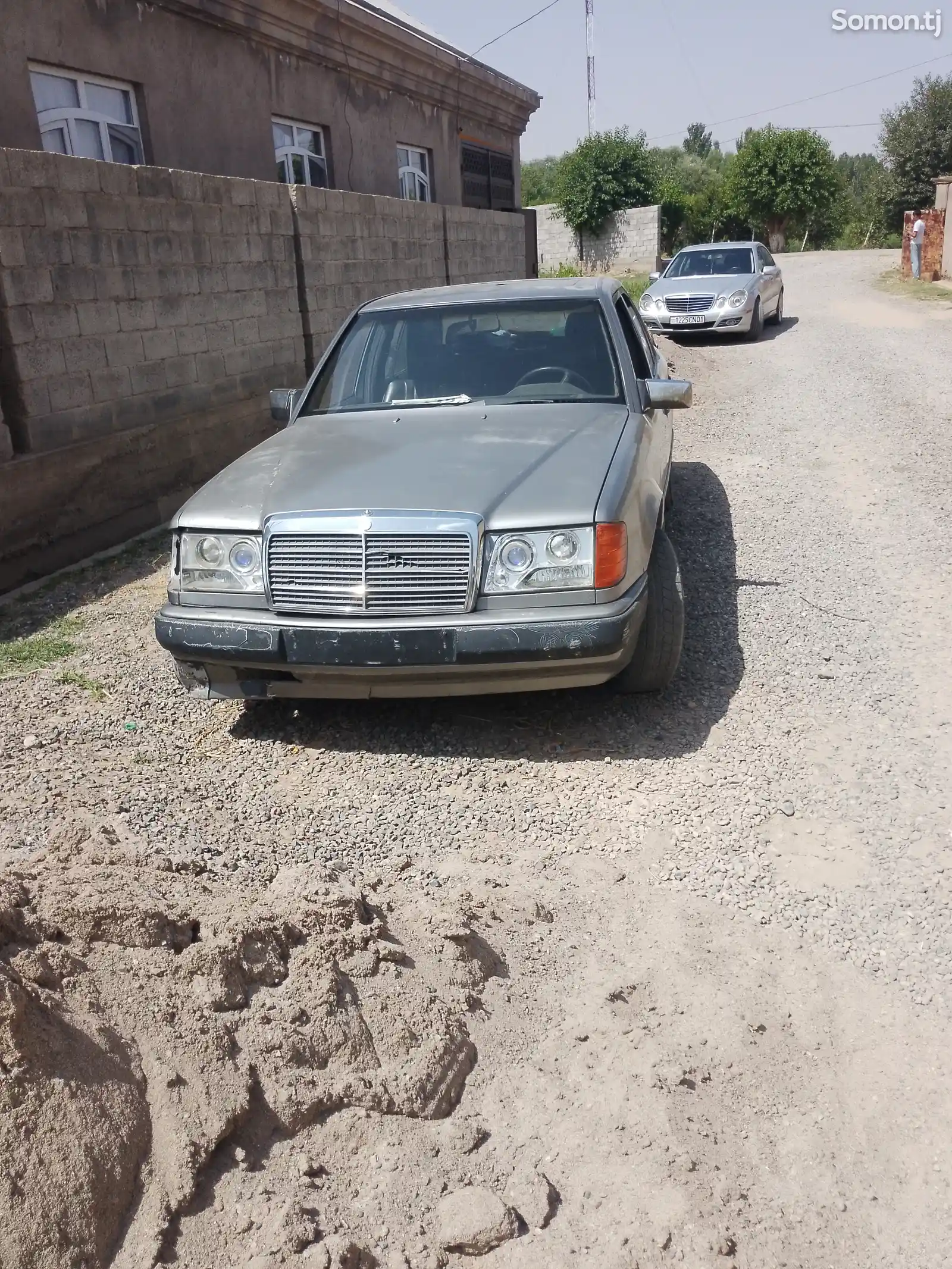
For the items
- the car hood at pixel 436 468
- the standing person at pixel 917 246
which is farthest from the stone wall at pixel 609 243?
the car hood at pixel 436 468

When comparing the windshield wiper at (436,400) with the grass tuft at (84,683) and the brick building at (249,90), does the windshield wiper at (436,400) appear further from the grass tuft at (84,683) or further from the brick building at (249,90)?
the brick building at (249,90)

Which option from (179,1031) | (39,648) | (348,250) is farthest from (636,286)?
(179,1031)

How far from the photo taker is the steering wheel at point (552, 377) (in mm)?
5031

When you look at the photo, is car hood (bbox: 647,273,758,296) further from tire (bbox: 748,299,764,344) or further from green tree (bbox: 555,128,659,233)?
green tree (bbox: 555,128,659,233)

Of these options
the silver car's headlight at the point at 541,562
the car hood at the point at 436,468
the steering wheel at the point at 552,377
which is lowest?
the silver car's headlight at the point at 541,562

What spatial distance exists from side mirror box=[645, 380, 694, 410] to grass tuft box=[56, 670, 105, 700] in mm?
2847

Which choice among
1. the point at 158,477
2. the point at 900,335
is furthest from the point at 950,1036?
the point at 900,335

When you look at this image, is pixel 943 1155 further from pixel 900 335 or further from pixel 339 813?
pixel 900 335

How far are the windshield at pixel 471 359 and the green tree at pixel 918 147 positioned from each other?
4017 cm

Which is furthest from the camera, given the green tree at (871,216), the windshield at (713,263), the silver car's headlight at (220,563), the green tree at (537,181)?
the green tree at (537,181)

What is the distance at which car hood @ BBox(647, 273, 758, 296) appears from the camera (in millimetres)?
16625

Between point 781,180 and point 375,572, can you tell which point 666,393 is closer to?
point 375,572

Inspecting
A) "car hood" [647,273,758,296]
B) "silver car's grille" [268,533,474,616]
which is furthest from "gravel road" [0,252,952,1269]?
"car hood" [647,273,758,296]

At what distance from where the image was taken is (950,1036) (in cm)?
260
